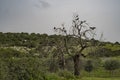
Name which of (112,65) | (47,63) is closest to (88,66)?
(112,65)

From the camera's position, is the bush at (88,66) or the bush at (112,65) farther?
the bush at (112,65)

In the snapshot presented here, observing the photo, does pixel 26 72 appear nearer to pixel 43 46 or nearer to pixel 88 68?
pixel 43 46

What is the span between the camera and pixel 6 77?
69.7 feet

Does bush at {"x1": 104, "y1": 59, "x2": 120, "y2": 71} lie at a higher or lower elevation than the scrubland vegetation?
lower

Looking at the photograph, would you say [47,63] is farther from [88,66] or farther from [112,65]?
[112,65]

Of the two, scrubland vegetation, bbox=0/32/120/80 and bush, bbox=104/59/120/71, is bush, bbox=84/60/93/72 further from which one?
bush, bbox=104/59/120/71

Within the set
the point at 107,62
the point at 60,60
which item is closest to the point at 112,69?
the point at 107,62


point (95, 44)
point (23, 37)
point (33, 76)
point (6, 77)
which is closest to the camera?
point (6, 77)

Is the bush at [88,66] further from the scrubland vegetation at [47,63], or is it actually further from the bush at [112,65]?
the bush at [112,65]

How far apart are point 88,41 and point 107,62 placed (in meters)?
20.5

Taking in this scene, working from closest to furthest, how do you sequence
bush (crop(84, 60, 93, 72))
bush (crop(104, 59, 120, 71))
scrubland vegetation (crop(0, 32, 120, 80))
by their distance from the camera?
scrubland vegetation (crop(0, 32, 120, 80)), bush (crop(84, 60, 93, 72)), bush (crop(104, 59, 120, 71))

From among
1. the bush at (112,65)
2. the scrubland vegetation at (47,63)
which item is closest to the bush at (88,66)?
the scrubland vegetation at (47,63)

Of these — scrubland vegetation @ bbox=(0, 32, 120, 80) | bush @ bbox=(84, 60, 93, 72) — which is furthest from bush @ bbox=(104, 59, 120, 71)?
bush @ bbox=(84, 60, 93, 72)

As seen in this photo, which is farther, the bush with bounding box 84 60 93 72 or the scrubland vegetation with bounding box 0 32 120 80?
the bush with bounding box 84 60 93 72
